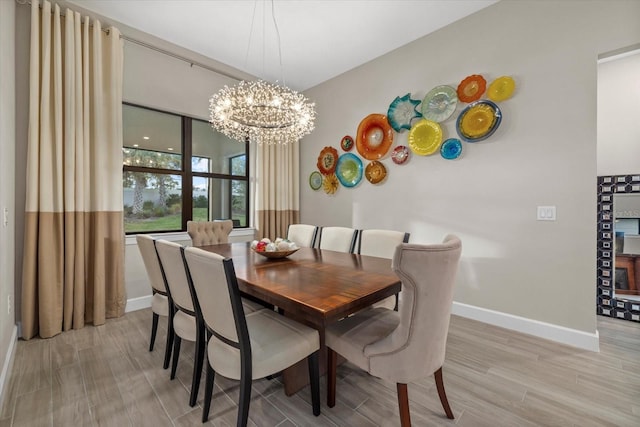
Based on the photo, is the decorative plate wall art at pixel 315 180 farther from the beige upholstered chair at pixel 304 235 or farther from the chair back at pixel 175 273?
the chair back at pixel 175 273

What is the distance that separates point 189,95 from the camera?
3350mm

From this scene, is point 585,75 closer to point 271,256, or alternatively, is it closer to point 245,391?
point 271,256

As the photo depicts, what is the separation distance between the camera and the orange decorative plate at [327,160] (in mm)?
3893

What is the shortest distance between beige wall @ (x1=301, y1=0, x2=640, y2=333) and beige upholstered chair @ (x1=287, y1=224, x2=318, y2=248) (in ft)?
3.52

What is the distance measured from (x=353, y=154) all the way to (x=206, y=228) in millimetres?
2097

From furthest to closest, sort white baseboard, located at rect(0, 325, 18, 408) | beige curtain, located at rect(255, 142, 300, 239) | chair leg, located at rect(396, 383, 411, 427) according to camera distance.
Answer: beige curtain, located at rect(255, 142, 300, 239) → white baseboard, located at rect(0, 325, 18, 408) → chair leg, located at rect(396, 383, 411, 427)

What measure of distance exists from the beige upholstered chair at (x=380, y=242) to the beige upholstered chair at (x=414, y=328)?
3.27 ft

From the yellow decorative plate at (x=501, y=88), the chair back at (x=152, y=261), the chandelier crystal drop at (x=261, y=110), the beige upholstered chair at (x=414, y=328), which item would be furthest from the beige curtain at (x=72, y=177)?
the yellow decorative plate at (x=501, y=88)

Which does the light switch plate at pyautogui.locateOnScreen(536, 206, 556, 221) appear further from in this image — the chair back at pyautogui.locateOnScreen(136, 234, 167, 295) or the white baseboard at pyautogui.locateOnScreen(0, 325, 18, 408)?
the white baseboard at pyautogui.locateOnScreen(0, 325, 18, 408)

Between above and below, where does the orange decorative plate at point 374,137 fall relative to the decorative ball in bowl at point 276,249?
above

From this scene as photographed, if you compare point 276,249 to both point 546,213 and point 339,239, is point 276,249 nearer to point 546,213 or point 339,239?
point 339,239

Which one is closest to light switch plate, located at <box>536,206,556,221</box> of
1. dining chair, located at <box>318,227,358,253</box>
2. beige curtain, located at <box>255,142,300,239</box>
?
dining chair, located at <box>318,227,358,253</box>

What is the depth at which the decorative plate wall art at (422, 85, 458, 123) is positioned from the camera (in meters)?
2.73

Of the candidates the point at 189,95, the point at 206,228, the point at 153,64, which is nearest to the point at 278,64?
the point at 189,95
